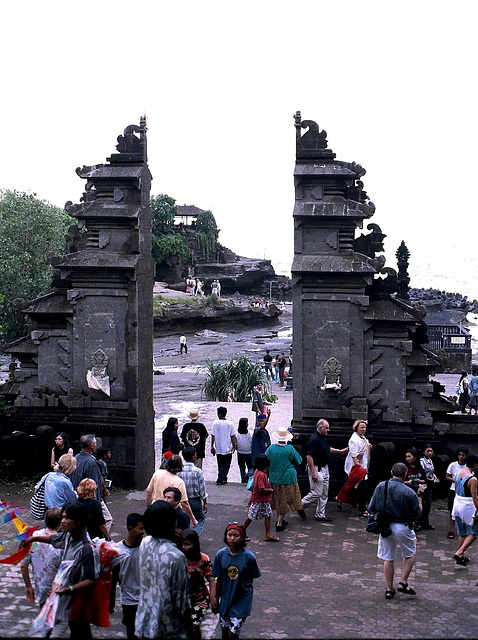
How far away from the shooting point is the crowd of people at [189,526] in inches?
271

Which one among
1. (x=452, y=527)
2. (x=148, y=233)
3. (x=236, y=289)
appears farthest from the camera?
(x=236, y=289)

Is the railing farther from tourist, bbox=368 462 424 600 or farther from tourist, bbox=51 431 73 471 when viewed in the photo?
tourist, bbox=368 462 424 600

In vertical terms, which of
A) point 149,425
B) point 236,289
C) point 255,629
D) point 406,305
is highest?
point 236,289

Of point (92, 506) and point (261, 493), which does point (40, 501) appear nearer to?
point (92, 506)

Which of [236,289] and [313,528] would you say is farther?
[236,289]

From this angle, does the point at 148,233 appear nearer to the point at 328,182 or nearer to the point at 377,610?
the point at 328,182

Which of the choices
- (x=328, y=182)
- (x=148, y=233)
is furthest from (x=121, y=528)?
(x=328, y=182)

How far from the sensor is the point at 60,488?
9930 millimetres

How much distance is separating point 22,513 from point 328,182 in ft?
23.8

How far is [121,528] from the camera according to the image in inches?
499

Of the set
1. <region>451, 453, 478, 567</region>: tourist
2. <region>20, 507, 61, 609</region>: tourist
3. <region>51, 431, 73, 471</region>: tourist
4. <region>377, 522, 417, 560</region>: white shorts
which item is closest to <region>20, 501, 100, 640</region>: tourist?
<region>20, 507, 61, 609</region>: tourist

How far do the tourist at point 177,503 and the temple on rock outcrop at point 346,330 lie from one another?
542cm

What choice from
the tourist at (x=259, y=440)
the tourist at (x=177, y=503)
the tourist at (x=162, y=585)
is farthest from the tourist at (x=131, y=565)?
the tourist at (x=259, y=440)

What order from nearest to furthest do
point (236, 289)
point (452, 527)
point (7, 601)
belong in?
1. point (7, 601)
2. point (452, 527)
3. point (236, 289)
